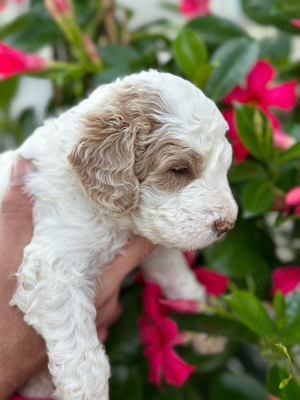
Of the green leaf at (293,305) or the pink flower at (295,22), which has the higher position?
the pink flower at (295,22)

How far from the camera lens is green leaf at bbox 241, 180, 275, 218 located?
96cm

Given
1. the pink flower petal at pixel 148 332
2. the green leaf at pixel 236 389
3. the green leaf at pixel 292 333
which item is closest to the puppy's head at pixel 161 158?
the green leaf at pixel 292 333

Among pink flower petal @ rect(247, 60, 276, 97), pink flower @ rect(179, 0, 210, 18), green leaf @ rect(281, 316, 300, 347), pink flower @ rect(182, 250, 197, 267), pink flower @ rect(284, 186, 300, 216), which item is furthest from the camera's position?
pink flower @ rect(179, 0, 210, 18)

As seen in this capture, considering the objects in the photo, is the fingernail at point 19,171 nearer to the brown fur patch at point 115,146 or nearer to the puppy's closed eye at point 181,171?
the brown fur patch at point 115,146

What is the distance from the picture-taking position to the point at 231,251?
1066 mm

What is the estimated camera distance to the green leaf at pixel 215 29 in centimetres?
130

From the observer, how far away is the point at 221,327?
1.03 m

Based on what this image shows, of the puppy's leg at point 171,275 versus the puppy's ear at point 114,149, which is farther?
the puppy's leg at point 171,275

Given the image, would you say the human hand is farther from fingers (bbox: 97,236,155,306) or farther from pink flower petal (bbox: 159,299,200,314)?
pink flower petal (bbox: 159,299,200,314)

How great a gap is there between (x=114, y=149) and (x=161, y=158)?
102mm

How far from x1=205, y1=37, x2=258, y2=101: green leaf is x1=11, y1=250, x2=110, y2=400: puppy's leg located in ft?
2.12

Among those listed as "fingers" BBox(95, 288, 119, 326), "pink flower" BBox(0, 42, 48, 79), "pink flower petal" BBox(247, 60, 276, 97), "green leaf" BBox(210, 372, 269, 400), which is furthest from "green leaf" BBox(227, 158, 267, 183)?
"pink flower" BBox(0, 42, 48, 79)

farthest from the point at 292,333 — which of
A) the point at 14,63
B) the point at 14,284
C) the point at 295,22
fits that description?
the point at 14,63

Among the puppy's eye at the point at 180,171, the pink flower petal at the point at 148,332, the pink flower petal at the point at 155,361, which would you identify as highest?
the puppy's eye at the point at 180,171
